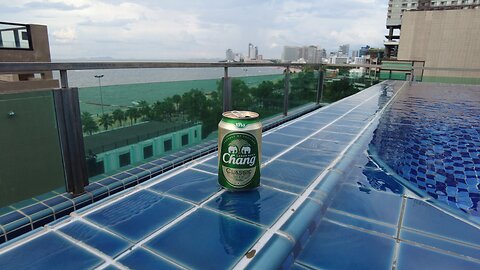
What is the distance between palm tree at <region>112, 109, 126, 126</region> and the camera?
222 cm

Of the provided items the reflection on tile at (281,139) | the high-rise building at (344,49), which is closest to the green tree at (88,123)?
the reflection on tile at (281,139)

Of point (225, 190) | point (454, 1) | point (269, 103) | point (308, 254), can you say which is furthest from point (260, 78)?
point (454, 1)

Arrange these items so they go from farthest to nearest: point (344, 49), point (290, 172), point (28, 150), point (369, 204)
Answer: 1. point (344, 49)
2. point (290, 172)
3. point (28, 150)
4. point (369, 204)

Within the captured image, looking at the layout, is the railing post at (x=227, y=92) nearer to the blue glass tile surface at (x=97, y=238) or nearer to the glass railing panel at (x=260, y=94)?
the glass railing panel at (x=260, y=94)

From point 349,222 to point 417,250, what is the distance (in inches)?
10.9

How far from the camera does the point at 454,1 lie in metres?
66.6

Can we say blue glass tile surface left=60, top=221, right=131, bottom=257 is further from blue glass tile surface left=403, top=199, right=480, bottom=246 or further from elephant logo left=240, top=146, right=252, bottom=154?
blue glass tile surface left=403, top=199, right=480, bottom=246

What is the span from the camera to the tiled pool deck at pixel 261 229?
1.03m

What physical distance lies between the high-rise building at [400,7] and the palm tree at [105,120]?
60.2 metres

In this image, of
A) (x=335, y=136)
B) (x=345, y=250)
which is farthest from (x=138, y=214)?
(x=335, y=136)

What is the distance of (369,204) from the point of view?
1488mm

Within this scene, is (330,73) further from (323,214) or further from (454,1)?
(454,1)

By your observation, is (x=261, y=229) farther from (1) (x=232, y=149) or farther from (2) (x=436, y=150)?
(2) (x=436, y=150)

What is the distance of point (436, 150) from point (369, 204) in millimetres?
2248
